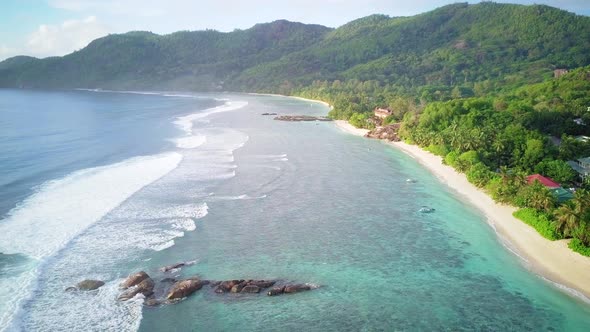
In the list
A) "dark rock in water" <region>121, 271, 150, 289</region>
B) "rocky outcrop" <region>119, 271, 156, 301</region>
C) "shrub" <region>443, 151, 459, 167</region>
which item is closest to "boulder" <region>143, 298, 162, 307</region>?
"rocky outcrop" <region>119, 271, 156, 301</region>

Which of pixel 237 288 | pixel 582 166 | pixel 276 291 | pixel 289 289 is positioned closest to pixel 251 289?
pixel 237 288

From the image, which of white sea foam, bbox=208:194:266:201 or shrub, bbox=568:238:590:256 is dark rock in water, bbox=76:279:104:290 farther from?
shrub, bbox=568:238:590:256

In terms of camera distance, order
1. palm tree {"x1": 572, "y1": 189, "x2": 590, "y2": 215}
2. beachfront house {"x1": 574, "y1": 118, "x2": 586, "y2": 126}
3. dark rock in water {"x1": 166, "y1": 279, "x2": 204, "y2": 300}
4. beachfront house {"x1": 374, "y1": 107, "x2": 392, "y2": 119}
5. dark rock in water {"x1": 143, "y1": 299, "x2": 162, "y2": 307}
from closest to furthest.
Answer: dark rock in water {"x1": 143, "y1": 299, "x2": 162, "y2": 307}
dark rock in water {"x1": 166, "y1": 279, "x2": 204, "y2": 300}
palm tree {"x1": 572, "y1": 189, "x2": 590, "y2": 215}
beachfront house {"x1": 574, "y1": 118, "x2": 586, "y2": 126}
beachfront house {"x1": 374, "y1": 107, "x2": 392, "y2": 119}

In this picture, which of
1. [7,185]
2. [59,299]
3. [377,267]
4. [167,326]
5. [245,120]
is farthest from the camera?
[245,120]

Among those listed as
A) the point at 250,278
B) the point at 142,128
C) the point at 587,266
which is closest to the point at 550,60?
the point at 142,128

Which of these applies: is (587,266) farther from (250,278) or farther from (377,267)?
(250,278)

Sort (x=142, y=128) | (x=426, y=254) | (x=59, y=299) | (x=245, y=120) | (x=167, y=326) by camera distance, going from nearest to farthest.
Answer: (x=167, y=326)
(x=59, y=299)
(x=426, y=254)
(x=142, y=128)
(x=245, y=120)

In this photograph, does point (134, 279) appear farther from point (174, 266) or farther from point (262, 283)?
point (262, 283)
